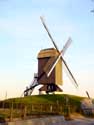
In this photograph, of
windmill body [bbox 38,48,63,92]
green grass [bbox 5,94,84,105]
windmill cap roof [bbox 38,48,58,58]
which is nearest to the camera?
green grass [bbox 5,94,84,105]

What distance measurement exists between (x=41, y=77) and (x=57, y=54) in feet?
15.6

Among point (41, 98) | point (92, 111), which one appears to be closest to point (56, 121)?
point (92, 111)

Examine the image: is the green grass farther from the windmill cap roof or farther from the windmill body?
the windmill cap roof

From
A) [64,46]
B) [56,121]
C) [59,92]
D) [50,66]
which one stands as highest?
[64,46]

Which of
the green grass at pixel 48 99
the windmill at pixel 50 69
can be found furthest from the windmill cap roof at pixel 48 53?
the green grass at pixel 48 99

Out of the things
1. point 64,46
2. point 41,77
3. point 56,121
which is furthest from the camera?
point 64,46

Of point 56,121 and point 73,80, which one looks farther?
point 73,80

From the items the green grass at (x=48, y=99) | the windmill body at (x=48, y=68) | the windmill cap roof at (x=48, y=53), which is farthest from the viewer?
the windmill cap roof at (x=48, y=53)

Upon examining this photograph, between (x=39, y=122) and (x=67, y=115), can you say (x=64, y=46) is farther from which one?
(x=39, y=122)

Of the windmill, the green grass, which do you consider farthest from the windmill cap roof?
the green grass

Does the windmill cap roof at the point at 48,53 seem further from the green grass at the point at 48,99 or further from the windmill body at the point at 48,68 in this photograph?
the green grass at the point at 48,99

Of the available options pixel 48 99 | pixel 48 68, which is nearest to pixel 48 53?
pixel 48 68

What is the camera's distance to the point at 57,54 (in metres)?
53.6

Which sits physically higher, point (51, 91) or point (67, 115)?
point (51, 91)
